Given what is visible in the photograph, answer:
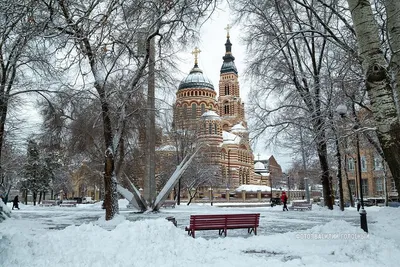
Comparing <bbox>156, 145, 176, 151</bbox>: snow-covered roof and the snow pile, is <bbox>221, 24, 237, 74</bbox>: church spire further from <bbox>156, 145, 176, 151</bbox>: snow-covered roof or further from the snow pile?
the snow pile

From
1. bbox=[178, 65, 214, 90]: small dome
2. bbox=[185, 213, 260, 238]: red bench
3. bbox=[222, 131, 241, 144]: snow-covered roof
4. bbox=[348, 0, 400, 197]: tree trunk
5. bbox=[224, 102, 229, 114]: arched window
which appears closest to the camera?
bbox=[348, 0, 400, 197]: tree trunk

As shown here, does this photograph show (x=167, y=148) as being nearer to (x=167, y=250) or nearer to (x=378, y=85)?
(x=167, y=250)

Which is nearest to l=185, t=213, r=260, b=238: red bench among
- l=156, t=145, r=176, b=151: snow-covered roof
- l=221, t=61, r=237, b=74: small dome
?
l=156, t=145, r=176, b=151: snow-covered roof

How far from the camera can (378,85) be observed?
6070mm

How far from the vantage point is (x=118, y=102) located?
53.3 ft

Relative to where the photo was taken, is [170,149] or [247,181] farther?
[247,181]

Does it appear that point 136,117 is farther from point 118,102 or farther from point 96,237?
point 96,237

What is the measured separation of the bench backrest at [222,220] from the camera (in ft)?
37.7

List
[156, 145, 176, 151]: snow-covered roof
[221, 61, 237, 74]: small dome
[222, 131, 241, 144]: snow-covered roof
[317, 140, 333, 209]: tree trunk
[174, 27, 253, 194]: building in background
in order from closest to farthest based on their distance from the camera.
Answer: [317, 140, 333, 209]: tree trunk < [156, 145, 176, 151]: snow-covered roof < [174, 27, 253, 194]: building in background < [222, 131, 241, 144]: snow-covered roof < [221, 61, 237, 74]: small dome

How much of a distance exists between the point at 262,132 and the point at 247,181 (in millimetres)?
60684

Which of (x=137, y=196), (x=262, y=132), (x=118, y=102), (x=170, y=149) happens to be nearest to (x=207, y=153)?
(x=170, y=149)

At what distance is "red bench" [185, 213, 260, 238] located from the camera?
11.4 m

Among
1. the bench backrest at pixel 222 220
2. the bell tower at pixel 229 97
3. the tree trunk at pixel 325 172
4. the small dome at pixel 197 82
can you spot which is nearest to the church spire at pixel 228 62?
the bell tower at pixel 229 97

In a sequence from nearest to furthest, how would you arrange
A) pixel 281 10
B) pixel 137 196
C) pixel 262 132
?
pixel 281 10
pixel 262 132
pixel 137 196
